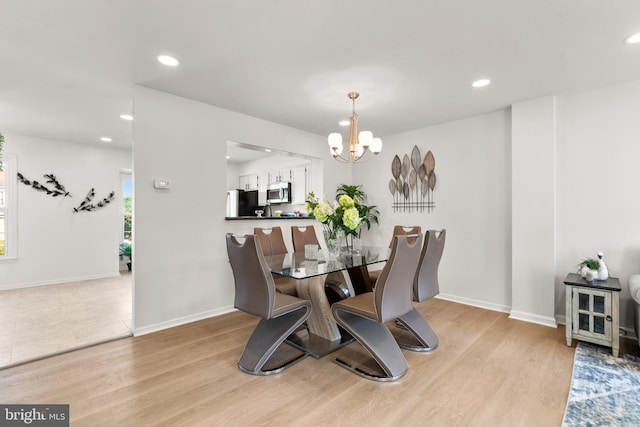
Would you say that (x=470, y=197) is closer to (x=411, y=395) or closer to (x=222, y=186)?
(x=411, y=395)

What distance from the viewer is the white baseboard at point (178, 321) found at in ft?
9.58

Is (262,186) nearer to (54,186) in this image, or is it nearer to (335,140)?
(54,186)

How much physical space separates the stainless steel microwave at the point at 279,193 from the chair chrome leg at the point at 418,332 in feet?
12.6

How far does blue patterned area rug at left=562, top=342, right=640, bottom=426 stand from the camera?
1.70m

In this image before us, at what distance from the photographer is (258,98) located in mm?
3234

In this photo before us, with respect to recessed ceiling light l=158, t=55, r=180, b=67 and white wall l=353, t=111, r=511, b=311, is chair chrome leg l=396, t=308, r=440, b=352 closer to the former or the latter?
white wall l=353, t=111, r=511, b=311

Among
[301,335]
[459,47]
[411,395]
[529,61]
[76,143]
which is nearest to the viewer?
[411,395]

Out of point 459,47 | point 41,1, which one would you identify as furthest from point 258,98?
point 459,47

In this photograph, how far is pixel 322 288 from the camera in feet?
8.98

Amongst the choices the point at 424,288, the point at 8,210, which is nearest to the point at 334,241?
the point at 424,288

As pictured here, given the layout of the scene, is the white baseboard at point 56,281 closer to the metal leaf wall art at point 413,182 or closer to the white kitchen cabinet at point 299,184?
the white kitchen cabinet at point 299,184

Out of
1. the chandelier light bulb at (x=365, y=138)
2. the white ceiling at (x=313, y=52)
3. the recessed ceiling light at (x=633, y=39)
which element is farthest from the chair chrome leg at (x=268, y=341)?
the recessed ceiling light at (x=633, y=39)

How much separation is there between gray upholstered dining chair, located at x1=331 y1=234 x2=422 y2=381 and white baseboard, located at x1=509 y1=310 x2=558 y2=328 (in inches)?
75.1

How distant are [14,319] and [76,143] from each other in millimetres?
3240
